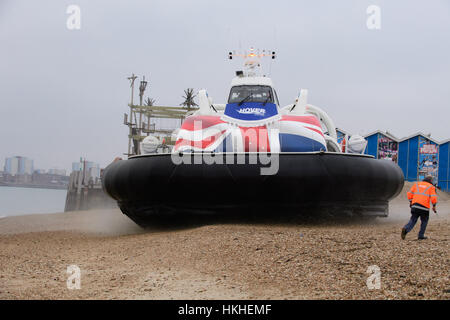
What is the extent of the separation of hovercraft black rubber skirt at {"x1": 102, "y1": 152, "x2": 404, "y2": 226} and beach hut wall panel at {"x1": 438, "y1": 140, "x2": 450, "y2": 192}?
13.9 metres

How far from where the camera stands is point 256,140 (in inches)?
258

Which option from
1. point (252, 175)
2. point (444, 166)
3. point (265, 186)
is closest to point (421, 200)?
point (265, 186)

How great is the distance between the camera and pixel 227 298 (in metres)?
2.63

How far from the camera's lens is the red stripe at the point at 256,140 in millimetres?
6473

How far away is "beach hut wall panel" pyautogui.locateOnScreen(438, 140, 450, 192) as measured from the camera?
18484 mm

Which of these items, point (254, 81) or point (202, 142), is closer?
point (202, 142)

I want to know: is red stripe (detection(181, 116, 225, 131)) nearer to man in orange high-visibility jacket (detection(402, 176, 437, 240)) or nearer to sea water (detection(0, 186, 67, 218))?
man in orange high-visibility jacket (detection(402, 176, 437, 240))

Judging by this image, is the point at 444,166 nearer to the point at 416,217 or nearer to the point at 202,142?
the point at 202,142

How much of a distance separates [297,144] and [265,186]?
3.85 feet

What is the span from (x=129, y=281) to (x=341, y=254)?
64.9 inches

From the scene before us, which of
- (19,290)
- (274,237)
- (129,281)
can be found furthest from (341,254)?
(19,290)

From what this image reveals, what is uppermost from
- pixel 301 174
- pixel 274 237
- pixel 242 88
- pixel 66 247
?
pixel 242 88

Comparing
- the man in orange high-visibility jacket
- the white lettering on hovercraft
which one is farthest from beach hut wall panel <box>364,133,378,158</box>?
the man in orange high-visibility jacket
